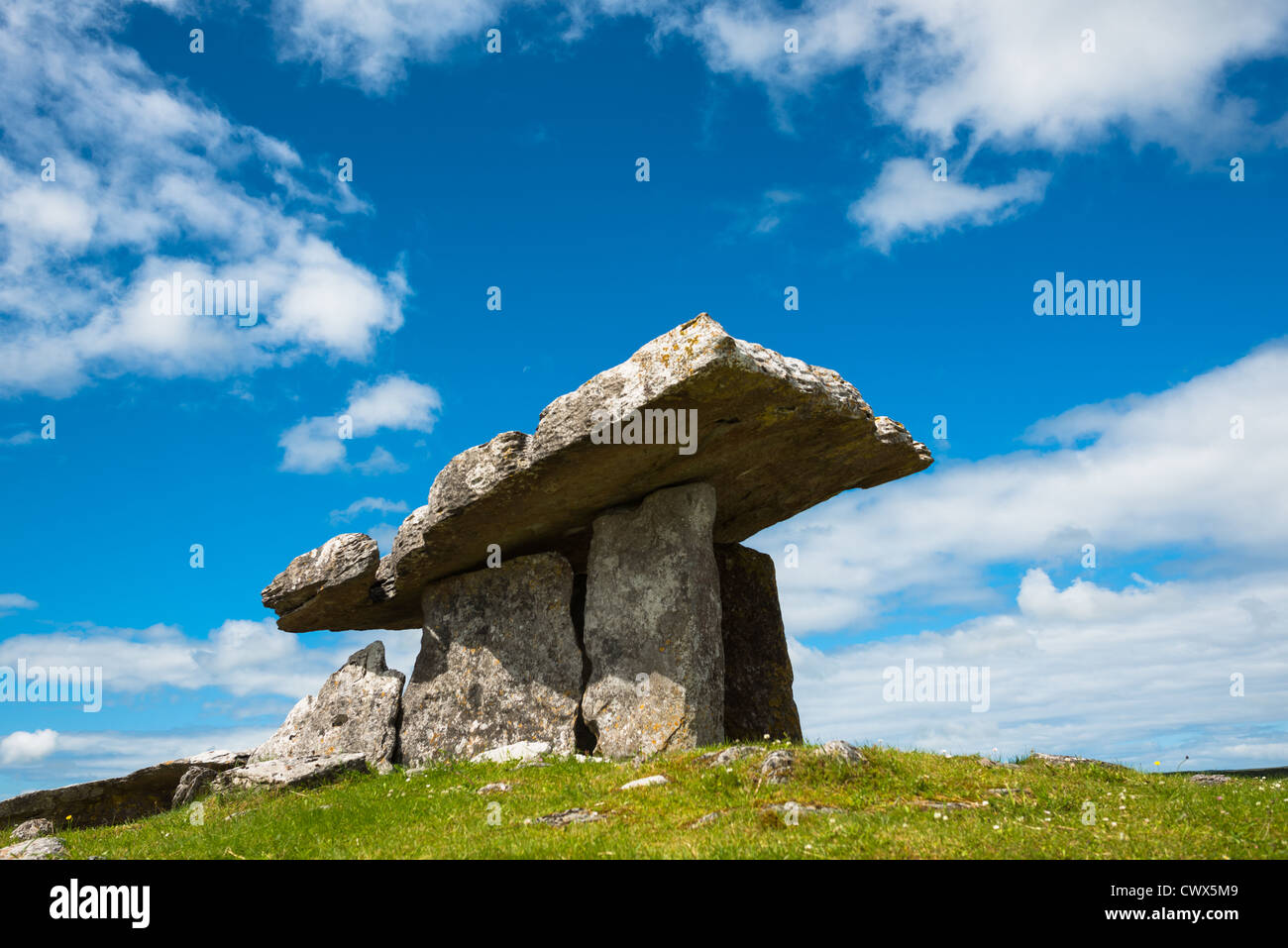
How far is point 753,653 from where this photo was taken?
18.0 metres

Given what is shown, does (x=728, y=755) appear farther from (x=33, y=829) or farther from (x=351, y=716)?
(x=33, y=829)

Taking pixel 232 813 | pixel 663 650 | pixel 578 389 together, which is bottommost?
pixel 232 813

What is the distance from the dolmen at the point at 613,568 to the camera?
14.2 m

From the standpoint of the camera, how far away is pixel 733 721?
17.5 metres

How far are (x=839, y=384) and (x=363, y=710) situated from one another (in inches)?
428

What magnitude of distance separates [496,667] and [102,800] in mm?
7501

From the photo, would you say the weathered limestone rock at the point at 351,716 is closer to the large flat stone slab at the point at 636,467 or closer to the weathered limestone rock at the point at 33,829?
the large flat stone slab at the point at 636,467

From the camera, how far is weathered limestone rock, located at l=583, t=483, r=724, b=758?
582 inches

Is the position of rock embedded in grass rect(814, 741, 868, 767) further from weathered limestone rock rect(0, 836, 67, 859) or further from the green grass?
weathered limestone rock rect(0, 836, 67, 859)

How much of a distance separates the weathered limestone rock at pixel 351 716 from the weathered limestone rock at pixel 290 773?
5.89 feet
